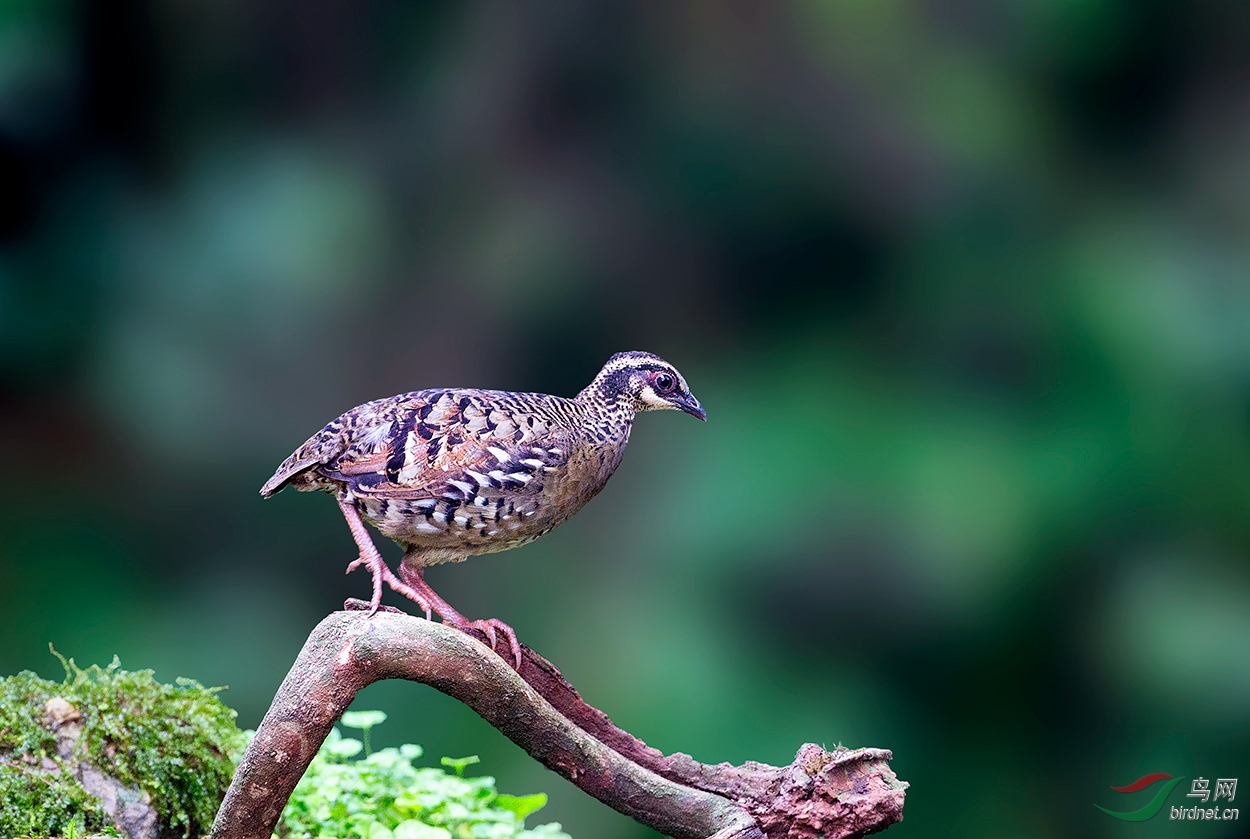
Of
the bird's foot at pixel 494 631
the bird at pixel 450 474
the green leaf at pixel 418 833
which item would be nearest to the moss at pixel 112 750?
the green leaf at pixel 418 833

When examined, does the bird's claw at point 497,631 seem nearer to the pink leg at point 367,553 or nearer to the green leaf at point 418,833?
the pink leg at point 367,553

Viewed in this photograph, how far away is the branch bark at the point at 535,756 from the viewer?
2.57 m

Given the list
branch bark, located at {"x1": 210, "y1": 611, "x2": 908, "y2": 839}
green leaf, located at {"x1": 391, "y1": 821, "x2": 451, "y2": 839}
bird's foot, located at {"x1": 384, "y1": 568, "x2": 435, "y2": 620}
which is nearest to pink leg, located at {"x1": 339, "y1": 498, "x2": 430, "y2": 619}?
bird's foot, located at {"x1": 384, "y1": 568, "x2": 435, "y2": 620}

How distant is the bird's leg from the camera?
9.91ft

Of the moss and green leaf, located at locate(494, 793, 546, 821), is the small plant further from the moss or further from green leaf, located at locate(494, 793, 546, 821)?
the moss

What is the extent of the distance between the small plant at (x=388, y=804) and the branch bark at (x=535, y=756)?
30.6 inches

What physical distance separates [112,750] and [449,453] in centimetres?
132

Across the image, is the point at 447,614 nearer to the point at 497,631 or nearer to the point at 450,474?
the point at 497,631

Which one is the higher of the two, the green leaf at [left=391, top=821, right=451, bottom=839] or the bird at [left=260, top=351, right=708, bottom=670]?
the bird at [left=260, top=351, right=708, bottom=670]

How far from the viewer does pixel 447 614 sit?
3115mm

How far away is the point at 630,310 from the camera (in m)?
4.88

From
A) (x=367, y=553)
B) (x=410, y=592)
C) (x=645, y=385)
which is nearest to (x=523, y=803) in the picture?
(x=410, y=592)

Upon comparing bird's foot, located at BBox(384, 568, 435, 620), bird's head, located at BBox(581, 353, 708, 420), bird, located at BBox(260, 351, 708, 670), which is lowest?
bird's foot, located at BBox(384, 568, 435, 620)

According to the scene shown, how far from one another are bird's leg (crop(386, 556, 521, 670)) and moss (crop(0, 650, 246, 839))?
2.74ft
